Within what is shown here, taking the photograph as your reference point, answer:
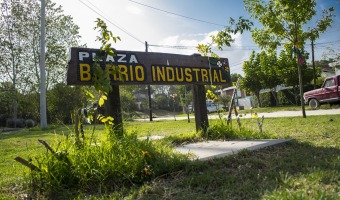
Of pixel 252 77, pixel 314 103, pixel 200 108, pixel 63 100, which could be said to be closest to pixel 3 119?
pixel 63 100

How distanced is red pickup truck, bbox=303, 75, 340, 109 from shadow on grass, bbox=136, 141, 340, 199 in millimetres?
13713

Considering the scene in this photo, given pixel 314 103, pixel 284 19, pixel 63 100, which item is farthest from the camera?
pixel 63 100

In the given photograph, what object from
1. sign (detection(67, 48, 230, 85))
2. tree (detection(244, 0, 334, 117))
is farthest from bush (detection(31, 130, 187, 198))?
tree (detection(244, 0, 334, 117))

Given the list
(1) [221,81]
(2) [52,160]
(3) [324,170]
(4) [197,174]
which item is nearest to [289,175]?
(3) [324,170]

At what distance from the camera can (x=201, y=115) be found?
18.6 feet

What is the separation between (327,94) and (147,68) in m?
14.7

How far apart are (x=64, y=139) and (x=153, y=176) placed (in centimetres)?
121

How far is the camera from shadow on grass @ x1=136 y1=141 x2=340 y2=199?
91.7 inches

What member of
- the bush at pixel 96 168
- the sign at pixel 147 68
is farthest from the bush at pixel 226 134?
the bush at pixel 96 168

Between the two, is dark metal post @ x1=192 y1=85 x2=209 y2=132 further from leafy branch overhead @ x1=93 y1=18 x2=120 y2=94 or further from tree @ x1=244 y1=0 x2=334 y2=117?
tree @ x1=244 y1=0 x2=334 y2=117

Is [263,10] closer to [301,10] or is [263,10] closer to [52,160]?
[301,10]

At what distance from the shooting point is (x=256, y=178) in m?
2.77

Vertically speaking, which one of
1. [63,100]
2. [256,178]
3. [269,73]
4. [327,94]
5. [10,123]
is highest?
[269,73]

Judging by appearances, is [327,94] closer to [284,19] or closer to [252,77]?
[284,19]
